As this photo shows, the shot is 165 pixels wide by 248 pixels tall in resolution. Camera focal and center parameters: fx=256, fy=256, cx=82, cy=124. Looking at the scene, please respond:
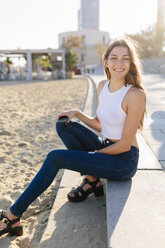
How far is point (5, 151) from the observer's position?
Answer: 12.9ft

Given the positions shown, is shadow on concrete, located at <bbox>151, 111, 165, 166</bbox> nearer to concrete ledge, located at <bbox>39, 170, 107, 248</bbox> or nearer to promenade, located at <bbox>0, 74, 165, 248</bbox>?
promenade, located at <bbox>0, 74, 165, 248</bbox>

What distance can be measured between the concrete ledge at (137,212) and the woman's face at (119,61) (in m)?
0.93

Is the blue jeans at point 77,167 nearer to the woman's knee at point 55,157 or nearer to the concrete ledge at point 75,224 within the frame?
the woman's knee at point 55,157

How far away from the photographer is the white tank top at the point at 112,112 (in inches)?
85.5

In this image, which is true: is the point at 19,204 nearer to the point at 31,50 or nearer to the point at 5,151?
the point at 5,151

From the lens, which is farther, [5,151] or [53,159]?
[5,151]

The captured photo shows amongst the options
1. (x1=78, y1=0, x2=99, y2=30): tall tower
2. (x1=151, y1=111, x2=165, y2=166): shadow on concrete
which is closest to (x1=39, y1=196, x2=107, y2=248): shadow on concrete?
(x1=151, y1=111, x2=165, y2=166): shadow on concrete

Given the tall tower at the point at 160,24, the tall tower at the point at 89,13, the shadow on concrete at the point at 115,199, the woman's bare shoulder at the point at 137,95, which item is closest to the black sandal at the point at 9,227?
the shadow on concrete at the point at 115,199

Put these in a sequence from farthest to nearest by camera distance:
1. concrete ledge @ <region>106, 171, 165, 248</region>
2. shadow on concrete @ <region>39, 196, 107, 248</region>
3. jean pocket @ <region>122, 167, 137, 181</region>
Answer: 1. jean pocket @ <region>122, 167, 137, 181</region>
2. shadow on concrete @ <region>39, 196, 107, 248</region>
3. concrete ledge @ <region>106, 171, 165, 248</region>

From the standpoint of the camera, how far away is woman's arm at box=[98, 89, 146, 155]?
2.05 metres

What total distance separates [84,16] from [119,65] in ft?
627

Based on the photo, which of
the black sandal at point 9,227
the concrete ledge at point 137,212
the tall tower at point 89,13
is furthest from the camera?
the tall tower at point 89,13

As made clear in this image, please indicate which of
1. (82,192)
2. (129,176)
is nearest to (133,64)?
(129,176)

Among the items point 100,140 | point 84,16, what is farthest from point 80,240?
point 84,16
